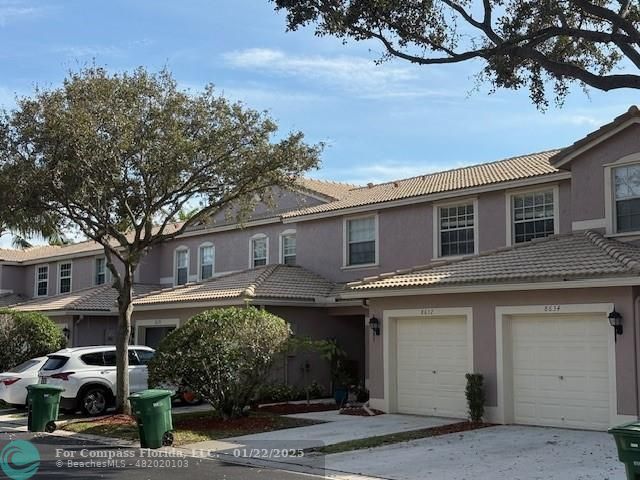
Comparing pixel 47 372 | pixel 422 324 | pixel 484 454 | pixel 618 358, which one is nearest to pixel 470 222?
pixel 422 324

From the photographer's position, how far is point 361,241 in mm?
23312

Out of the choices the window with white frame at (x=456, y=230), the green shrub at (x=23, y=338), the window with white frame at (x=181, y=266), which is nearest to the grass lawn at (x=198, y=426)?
the window with white frame at (x=456, y=230)

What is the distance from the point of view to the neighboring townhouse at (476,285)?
14141mm

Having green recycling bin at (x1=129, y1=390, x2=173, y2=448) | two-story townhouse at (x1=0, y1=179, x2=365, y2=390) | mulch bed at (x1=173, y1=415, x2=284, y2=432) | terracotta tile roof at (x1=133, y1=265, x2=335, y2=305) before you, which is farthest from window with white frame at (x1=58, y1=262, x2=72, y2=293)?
green recycling bin at (x1=129, y1=390, x2=173, y2=448)

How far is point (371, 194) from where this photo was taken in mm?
24812

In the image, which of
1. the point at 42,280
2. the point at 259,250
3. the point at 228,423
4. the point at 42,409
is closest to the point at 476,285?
the point at 228,423

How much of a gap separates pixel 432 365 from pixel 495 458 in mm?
5197

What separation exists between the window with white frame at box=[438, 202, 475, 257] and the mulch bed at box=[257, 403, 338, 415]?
16.7ft

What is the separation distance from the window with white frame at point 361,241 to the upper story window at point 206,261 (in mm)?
6833

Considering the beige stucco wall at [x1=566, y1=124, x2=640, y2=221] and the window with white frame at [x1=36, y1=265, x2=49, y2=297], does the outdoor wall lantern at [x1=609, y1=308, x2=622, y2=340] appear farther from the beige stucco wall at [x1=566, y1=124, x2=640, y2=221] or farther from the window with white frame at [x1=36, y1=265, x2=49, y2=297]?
the window with white frame at [x1=36, y1=265, x2=49, y2=297]

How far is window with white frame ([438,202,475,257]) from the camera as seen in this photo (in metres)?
Answer: 20.1

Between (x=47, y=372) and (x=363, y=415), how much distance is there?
763cm

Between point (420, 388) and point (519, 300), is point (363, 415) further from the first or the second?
point (519, 300)

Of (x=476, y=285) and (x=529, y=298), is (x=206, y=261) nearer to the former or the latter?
(x=476, y=285)
